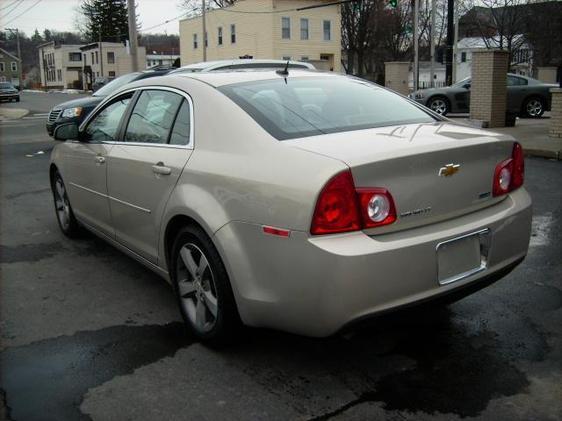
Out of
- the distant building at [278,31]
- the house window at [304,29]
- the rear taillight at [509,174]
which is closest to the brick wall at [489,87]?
the rear taillight at [509,174]

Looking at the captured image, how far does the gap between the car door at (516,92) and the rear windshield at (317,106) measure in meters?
16.6

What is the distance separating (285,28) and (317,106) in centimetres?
4507

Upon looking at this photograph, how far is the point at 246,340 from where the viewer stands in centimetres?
347

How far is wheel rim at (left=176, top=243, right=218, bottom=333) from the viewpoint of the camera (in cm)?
335

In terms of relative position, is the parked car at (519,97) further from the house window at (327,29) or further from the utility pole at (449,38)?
the house window at (327,29)

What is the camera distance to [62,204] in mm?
5988

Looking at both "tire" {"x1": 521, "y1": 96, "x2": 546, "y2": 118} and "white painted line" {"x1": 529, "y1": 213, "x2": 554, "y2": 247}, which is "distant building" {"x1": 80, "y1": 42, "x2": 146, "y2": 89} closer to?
"tire" {"x1": 521, "y1": 96, "x2": 546, "y2": 118}

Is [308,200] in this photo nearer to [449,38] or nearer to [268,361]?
[268,361]

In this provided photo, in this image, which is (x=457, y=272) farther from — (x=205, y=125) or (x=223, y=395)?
(x=205, y=125)

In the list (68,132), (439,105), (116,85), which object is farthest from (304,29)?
(68,132)

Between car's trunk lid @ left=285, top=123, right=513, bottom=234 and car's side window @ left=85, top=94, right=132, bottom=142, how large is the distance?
2036 millimetres

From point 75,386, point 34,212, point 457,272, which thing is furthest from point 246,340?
point 34,212

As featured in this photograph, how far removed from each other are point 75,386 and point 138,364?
36cm

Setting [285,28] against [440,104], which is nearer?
[440,104]
